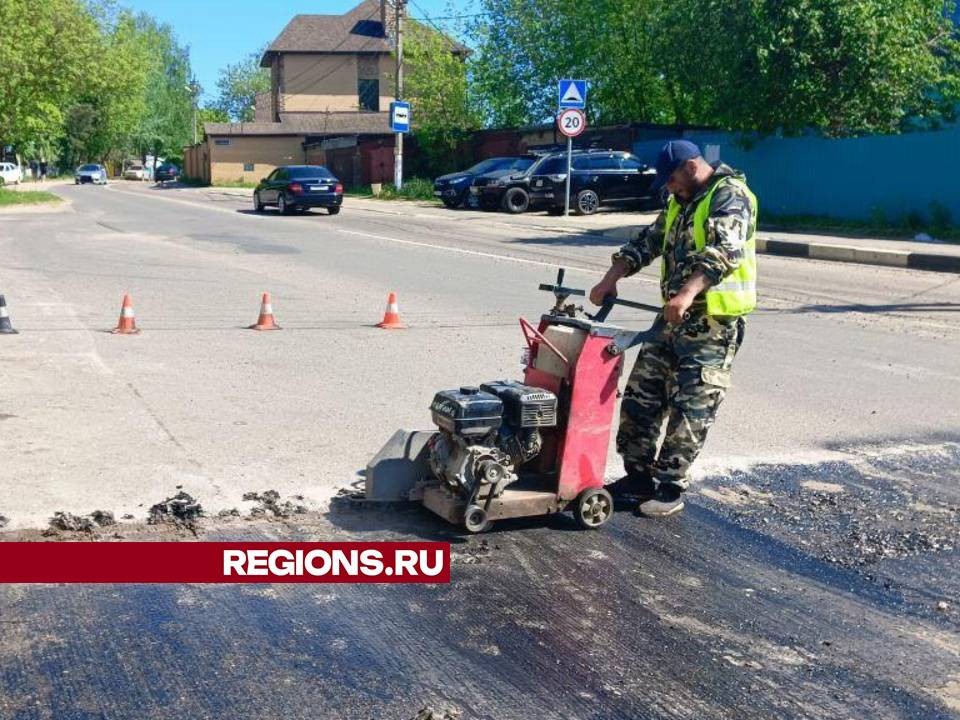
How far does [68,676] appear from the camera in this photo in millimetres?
3396

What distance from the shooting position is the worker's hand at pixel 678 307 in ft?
15.3

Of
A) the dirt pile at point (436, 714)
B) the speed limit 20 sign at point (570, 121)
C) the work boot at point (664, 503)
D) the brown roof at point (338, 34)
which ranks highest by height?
the brown roof at point (338, 34)

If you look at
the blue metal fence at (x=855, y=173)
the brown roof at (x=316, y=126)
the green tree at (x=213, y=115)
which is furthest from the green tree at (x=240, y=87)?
the blue metal fence at (x=855, y=173)

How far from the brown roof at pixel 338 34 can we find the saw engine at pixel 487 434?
70558mm

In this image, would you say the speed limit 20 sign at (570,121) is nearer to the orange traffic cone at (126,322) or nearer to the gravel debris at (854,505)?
the orange traffic cone at (126,322)

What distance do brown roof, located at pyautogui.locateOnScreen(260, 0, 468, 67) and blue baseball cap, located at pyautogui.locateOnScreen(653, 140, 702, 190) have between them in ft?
230

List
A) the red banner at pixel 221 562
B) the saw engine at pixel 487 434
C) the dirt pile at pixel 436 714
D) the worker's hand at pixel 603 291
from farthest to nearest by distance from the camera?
the worker's hand at pixel 603 291, the saw engine at pixel 487 434, the red banner at pixel 221 562, the dirt pile at pixel 436 714

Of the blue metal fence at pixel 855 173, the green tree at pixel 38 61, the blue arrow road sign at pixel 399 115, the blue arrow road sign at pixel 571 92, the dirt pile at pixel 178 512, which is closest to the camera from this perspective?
the dirt pile at pixel 178 512

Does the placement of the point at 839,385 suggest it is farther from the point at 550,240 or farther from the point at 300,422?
the point at 550,240

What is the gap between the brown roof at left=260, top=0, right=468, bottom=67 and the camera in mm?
73375

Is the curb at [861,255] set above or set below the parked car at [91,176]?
below

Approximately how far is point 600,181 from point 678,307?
82.5ft

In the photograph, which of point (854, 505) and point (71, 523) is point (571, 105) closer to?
point (854, 505)

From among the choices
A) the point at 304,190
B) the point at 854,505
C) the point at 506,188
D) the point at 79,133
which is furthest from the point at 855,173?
the point at 79,133
